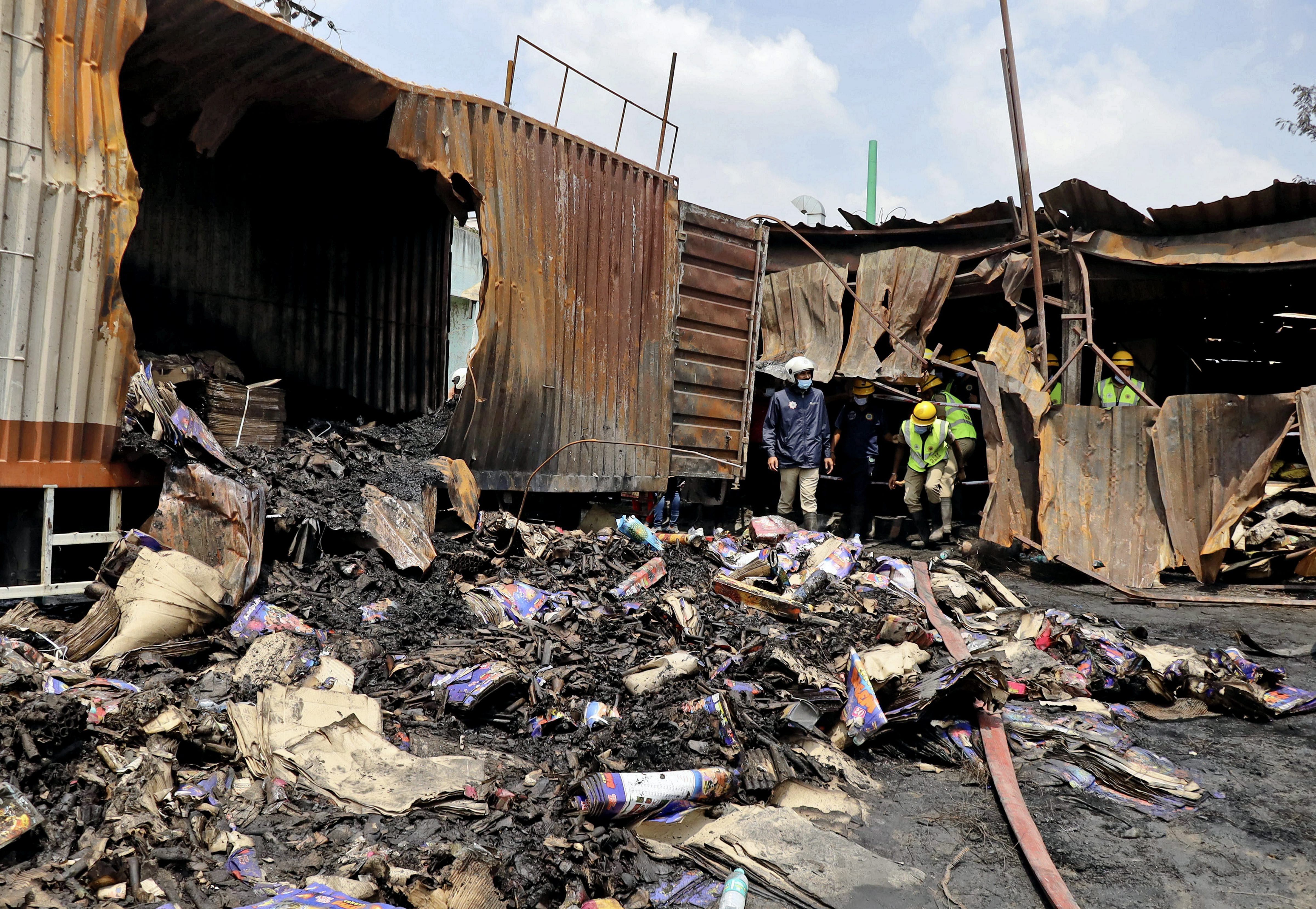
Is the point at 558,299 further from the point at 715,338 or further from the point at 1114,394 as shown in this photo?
the point at 1114,394

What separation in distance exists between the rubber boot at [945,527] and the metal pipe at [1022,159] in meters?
1.76

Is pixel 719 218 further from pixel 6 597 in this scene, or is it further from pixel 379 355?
pixel 6 597

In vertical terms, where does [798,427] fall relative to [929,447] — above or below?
above

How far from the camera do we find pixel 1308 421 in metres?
6.47

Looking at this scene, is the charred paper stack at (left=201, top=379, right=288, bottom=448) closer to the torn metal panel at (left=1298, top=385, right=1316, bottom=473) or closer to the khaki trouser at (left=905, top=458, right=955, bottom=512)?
the khaki trouser at (left=905, top=458, right=955, bottom=512)

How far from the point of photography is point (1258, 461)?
21.4 ft

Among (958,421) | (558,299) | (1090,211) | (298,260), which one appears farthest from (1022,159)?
(298,260)

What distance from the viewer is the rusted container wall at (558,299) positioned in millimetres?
5855

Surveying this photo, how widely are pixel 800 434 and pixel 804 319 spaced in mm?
1696

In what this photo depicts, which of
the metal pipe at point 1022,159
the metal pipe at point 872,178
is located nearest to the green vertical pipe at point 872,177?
the metal pipe at point 872,178

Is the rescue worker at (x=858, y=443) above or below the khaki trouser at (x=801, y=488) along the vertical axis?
above

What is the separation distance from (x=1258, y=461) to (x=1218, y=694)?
10.3 feet

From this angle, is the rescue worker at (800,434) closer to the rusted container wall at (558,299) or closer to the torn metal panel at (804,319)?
the torn metal panel at (804,319)

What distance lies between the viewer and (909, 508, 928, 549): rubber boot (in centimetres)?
877
